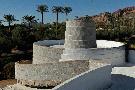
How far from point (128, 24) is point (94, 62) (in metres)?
68.6

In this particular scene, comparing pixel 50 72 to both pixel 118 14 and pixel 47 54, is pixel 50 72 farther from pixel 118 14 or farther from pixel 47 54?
pixel 118 14

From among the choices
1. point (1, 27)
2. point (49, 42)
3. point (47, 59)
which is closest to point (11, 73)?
point (49, 42)

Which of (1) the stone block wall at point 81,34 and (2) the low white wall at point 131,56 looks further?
(1) the stone block wall at point 81,34

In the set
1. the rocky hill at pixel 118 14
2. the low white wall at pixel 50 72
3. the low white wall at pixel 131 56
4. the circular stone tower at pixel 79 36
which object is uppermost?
the rocky hill at pixel 118 14

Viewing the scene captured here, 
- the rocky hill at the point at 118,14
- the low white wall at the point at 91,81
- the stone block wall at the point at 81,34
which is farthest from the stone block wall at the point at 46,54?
the rocky hill at the point at 118,14

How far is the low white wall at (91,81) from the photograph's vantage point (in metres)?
14.9

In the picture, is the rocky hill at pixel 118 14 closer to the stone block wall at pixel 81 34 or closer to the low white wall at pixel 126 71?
the stone block wall at pixel 81 34

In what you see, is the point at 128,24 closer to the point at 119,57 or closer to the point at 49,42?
the point at 49,42

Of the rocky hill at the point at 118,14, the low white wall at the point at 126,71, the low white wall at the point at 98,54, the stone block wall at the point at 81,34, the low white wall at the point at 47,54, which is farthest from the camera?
the rocky hill at the point at 118,14

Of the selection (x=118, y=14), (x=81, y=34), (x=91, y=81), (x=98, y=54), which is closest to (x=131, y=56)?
(x=98, y=54)

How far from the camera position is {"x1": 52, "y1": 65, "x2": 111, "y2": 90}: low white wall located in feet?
48.8

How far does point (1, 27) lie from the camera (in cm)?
7344

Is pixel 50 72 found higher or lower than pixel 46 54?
lower

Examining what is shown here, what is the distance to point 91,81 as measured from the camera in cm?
1722
